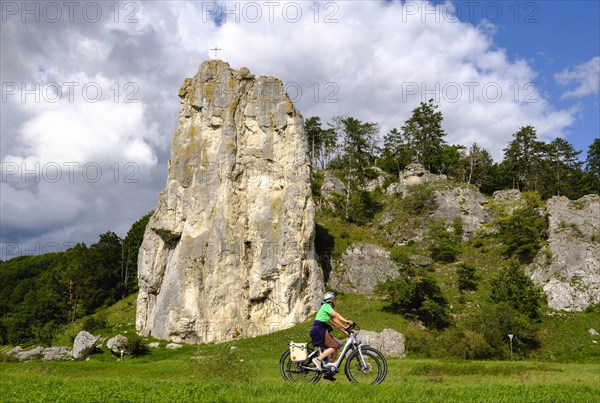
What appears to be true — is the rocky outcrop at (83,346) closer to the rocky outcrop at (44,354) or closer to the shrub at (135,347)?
the rocky outcrop at (44,354)

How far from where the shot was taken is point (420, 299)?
4822 centimetres

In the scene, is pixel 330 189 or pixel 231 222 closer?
pixel 231 222

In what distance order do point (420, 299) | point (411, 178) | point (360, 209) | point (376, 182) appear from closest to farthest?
point (420, 299)
point (360, 209)
point (411, 178)
point (376, 182)

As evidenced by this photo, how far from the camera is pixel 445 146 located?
102625 mm

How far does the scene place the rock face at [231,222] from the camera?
50.4 m

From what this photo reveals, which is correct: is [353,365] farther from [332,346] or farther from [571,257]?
[571,257]

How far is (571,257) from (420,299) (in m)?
21.3

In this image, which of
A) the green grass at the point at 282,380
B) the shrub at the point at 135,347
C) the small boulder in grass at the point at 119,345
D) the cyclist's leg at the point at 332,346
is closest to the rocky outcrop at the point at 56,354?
the green grass at the point at 282,380

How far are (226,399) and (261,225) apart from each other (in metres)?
44.9

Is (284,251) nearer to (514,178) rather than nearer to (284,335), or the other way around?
(284,335)

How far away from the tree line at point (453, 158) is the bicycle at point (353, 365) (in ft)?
215

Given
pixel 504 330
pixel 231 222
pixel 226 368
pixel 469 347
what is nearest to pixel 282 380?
pixel 226 368

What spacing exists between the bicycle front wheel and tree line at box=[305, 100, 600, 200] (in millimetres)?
65513

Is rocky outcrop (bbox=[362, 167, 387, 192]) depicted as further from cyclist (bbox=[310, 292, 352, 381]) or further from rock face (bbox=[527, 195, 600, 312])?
cyclist (bbox=[310, 292, 352, 381])
